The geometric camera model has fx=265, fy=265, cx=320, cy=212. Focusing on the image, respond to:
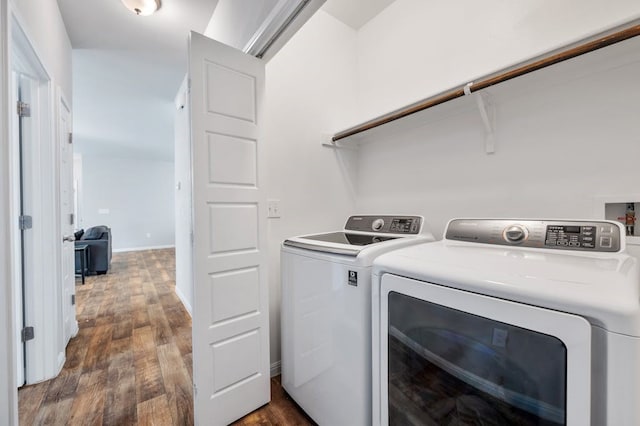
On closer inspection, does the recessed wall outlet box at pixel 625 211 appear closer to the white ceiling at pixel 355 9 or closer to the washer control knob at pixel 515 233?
the washer control knob at pixel 515 233

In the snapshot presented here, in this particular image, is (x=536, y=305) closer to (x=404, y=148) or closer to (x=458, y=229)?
(x=458, y=229)

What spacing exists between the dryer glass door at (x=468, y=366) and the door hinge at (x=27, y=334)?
2236mm

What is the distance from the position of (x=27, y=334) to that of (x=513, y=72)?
3.11m

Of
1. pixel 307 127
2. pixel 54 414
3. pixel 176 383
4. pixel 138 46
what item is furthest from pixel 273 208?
pixel 138 46

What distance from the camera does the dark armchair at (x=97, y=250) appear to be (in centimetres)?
429

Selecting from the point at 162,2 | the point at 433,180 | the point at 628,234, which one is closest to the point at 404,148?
the point at 433,180

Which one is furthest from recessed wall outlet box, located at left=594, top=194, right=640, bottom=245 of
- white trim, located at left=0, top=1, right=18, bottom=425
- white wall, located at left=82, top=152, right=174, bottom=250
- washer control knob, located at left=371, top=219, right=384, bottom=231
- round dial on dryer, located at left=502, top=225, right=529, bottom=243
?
white wall, located at left=82, top=152, right=174, bottom=250

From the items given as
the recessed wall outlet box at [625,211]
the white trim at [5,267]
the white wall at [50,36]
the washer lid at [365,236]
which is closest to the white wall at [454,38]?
the recessed wall outlet box at [625,211]

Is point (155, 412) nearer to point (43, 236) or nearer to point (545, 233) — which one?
point (43, 236)

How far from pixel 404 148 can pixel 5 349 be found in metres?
2.25

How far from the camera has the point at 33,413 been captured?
1.47 meters

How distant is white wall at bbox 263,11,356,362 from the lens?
1810 mm

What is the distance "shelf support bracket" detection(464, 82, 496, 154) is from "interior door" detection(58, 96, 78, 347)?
9.19ft

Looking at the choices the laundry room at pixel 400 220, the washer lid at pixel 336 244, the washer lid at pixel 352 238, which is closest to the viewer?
the laundry room at pixel 400 220
